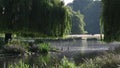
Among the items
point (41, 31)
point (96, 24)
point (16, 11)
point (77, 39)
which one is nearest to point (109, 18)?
point (41, 31)

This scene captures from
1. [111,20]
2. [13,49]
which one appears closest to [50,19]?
[111,20]

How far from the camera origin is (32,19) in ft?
44.6

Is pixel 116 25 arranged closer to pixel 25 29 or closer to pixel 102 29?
pixel 102 29

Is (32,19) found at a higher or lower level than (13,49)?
higher

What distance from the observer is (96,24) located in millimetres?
122375

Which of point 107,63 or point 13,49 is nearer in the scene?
point 107,63

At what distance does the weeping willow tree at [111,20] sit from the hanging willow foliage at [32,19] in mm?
1582

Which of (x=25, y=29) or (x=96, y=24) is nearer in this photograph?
(x=25, y=29)

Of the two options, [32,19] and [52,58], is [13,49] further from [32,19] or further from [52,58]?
[32,19]

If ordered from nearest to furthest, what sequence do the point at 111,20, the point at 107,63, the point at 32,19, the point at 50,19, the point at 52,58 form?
1. the point at 111,20
2. the point at 32,19
3. the point at 50,19
4. the point at 107,63
5. the point at 52,58

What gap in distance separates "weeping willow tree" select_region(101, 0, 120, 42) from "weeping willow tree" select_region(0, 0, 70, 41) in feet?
5.19

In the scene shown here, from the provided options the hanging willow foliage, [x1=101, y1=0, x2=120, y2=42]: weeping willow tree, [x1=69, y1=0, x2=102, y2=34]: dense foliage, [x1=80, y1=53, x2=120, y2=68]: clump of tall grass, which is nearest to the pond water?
[x1=80, y1=53, x2=120, y2=68]: clump of tall grass

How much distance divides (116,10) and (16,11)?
383 cm

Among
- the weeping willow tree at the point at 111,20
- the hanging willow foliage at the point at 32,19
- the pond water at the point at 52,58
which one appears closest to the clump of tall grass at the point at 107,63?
the pond water at the point at 52,58
